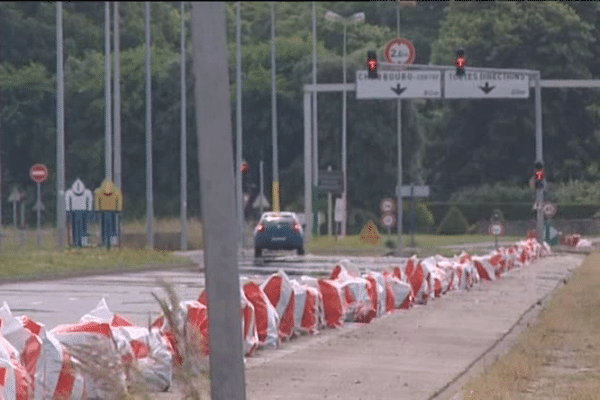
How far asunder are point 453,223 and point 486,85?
39.9 m

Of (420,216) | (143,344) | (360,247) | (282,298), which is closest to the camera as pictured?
(143,344)

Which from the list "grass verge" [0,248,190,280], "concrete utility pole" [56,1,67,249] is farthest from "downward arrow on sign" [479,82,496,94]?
"grass verge" [0,248,190,280]

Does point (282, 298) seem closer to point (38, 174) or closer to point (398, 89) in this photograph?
point (38, 174)

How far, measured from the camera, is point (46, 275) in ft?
116

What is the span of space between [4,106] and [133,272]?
5801cm

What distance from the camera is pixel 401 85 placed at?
56.2 metres

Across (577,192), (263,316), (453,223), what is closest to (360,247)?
(577,192)

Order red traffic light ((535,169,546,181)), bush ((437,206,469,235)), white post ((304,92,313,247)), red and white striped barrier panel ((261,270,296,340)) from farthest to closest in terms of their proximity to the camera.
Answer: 1. bush ((437,206,469,235))
2. white post ((304,92,313,247))
3. red traffic light ((535,169,546,181))
4. red and white striped barrier panel ((261,270,296,340))

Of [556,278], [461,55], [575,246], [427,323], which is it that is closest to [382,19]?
[575,246]

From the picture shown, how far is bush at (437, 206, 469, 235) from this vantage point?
313 ft

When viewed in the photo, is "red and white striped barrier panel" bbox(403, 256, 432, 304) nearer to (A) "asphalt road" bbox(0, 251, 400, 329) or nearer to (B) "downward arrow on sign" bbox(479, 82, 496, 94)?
(A) "asphalt road" bbox(0, 251, 400, 329)

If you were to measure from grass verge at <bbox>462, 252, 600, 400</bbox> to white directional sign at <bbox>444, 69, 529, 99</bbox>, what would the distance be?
2894cm

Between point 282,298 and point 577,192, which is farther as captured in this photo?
Result: point 577,192

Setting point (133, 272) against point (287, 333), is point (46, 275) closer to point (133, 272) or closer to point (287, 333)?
point (133, 272)
